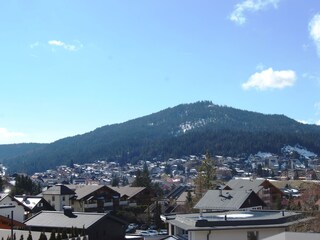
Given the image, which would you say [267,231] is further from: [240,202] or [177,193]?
[177,193]

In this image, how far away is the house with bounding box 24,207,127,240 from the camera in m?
36.7

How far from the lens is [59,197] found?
231ft

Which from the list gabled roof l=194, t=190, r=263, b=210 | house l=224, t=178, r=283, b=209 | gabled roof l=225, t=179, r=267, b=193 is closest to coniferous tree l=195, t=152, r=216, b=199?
house l=224, t=178, r=283, b=209

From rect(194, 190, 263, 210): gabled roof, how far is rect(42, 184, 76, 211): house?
26.6 metres

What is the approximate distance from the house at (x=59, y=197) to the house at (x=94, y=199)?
0.75m

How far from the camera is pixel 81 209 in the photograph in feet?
230

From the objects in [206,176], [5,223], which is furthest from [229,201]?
[5,223]

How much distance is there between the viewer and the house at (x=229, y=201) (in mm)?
49281

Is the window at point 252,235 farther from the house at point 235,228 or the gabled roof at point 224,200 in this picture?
the gabled roof at point 224,200

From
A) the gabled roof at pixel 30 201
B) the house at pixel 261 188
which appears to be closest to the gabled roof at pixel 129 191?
the house at pixel 261 188

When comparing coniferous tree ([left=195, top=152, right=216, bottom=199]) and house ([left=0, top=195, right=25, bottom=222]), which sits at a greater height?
coniferous tree ([left=195, top=152, right=216, bottom=199])

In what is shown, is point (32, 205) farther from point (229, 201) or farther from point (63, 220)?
point (229, 201)

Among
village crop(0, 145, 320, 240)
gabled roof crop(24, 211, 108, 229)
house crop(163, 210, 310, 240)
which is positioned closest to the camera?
house crop(163, 210, 310, 240)

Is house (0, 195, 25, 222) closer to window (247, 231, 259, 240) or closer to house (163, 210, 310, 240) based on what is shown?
house (163, 210, 310, 240)
